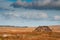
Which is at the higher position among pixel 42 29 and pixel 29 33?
pixel 42 29

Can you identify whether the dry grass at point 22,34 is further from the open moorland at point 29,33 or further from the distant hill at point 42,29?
the distant hill at point 42,29

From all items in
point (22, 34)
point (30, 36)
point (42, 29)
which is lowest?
point (30, 36)

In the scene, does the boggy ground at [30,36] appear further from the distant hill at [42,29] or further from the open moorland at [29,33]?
the distant hill at [42,29]

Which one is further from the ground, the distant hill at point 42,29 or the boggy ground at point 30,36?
the distant hill at point 42,29

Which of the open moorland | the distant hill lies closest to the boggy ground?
the open moorland

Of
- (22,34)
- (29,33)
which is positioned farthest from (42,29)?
(22,34)

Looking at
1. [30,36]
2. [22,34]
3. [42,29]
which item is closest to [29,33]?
[30,36]

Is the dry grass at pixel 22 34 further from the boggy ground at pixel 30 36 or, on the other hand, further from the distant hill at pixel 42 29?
the distant hill at pixel 42 29

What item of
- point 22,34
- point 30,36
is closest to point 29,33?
point 30,36

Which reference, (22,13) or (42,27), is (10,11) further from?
(42,27)

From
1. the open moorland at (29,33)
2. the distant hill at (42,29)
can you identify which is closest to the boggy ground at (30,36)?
the open moorland at (29,33)

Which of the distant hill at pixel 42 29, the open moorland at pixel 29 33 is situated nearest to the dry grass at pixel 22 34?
the open moorland at pixel 29 33

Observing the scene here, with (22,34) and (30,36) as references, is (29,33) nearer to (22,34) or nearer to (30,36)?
(30,36)

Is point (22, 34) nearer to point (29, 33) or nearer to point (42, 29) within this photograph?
point (29, 33)
